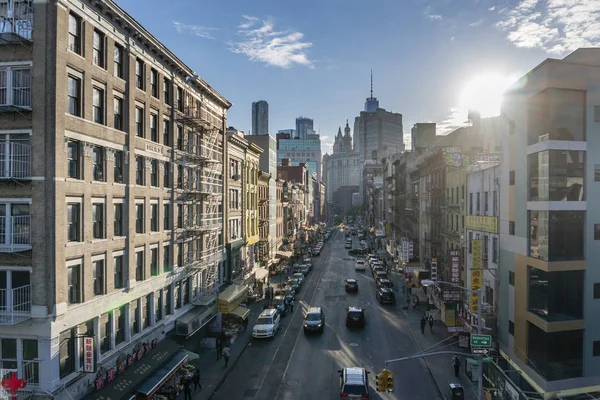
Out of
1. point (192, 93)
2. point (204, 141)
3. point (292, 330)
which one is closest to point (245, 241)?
point (292, 330)

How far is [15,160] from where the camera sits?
18750 mm

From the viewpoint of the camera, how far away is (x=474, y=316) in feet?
100

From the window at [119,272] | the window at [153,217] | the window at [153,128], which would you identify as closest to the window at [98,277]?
the window at [119,272]

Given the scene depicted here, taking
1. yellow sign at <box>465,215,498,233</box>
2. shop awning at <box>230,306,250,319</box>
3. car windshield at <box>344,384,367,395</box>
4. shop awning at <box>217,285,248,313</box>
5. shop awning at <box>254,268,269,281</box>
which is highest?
yellow sign at <box>465,215,498,233</box>

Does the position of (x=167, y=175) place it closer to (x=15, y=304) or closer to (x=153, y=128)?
(x=153, y=128)

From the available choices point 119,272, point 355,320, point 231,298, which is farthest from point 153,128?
point 355,320

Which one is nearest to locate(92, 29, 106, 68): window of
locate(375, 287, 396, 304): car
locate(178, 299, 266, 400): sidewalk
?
locate(178, 299, 266, 400): sidewalk

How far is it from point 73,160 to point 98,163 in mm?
2090

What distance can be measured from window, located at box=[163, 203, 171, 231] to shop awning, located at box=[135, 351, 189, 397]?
26.7 feet

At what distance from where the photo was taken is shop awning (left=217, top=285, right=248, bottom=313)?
3828 cm

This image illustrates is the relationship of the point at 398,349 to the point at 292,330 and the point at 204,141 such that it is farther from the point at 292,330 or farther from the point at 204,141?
the point at 204,141

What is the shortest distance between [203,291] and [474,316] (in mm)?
20850

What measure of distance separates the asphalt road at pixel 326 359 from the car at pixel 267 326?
0.56m

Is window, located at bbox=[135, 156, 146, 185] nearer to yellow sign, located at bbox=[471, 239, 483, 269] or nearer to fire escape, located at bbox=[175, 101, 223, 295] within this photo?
fire escape, located at bbox=[175, 101, 223, 295]
